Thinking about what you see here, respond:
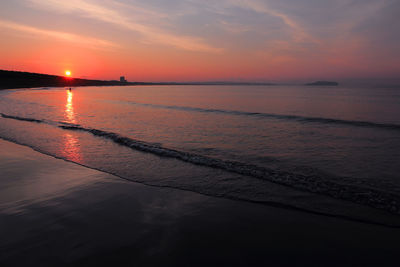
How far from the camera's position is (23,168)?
27.2 ft

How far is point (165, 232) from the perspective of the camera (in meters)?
4.64

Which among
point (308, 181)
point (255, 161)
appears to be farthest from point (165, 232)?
point (255, 161)

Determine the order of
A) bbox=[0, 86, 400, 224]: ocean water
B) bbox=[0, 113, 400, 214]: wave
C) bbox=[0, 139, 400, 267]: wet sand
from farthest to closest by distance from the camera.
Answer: bbox=[0, 86, 400, 224]: ocean water < bbox=[0, 113, 400, 214]: wave < bbox=[0, 139, 400, 267]: wet sand

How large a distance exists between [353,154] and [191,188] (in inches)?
346

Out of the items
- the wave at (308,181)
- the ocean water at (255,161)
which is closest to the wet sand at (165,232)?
the ocean water at (255,161)

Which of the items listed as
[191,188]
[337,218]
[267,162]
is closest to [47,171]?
[191,188]

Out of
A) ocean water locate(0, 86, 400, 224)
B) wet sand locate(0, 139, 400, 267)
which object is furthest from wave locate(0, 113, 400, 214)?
wet sand locate(0, 139, 400, 267)

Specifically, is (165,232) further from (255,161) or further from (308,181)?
(255,161)

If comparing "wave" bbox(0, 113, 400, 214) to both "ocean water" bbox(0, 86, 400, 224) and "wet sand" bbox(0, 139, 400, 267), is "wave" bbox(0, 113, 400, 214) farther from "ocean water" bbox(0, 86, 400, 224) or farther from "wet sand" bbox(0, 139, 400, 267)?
"wet sand" bbox(0, 139, 400, 267)

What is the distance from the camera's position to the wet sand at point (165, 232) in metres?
3.84

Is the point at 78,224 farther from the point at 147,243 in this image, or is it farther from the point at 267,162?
the point at 267,162

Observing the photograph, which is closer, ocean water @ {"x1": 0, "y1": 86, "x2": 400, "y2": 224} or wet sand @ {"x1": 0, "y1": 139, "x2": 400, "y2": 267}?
wet sand @ {"x1": 0, "y1": 139, "x2": 400, "y2": 267}

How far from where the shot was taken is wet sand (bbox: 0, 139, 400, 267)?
384 centimetres

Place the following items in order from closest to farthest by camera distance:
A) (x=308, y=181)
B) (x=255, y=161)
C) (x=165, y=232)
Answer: (x=165, y=232), (x=308, y=181), (x=255, y=161)
